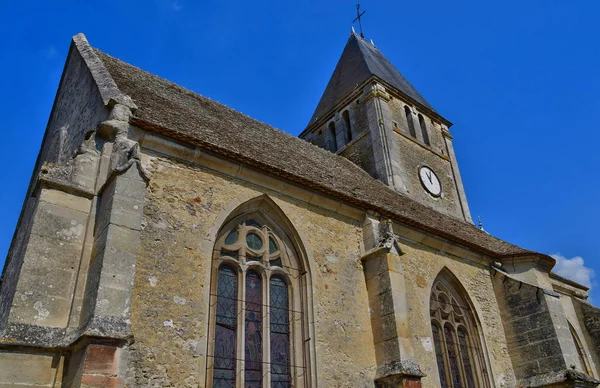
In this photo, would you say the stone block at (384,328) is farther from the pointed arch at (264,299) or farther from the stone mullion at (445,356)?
the stone mullion at (445,356)

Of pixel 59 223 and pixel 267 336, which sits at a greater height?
pixel 59 223

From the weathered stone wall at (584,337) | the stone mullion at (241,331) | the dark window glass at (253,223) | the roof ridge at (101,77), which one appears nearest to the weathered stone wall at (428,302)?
the dark window glass at (253,223)

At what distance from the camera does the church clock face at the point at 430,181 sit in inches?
611

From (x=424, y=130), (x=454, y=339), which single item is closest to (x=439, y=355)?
(x=454, y=339)

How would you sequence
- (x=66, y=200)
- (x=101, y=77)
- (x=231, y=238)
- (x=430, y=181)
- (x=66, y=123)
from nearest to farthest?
(x=66, y=200)
(x=231, y=238)
(x=101, y=77)
(x=66, y=123)
(x=430, y=181)

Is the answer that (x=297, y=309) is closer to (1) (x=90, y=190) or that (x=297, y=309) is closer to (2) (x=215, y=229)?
(2) (x=215, y=229)

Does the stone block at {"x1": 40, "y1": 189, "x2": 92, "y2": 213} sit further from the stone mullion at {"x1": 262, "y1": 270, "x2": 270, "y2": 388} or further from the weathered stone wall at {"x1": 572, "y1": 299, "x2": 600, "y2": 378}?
the weathered stone wall at {"x1": 572, "y1": 299, "x2": 600, "y2": 378}

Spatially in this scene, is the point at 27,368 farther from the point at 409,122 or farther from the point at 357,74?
the point at 357,74

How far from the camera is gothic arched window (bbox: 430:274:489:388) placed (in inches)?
387

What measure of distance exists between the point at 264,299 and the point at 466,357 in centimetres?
521

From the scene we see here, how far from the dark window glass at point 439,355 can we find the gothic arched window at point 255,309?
3.46m

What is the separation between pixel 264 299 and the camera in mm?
7559

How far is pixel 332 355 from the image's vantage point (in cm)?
762

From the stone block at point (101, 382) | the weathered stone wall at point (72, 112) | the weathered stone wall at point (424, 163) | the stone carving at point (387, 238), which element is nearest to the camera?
the stone block at point (101, 382)
